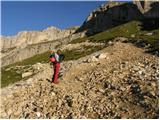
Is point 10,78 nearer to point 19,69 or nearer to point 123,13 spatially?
point 19,69

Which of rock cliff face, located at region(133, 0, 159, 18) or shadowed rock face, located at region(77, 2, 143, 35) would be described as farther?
shadowed rock face, located at region(77, 2, 143, 35)

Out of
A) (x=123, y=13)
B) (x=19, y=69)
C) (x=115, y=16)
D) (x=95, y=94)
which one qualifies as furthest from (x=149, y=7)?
(x=95, y=94)

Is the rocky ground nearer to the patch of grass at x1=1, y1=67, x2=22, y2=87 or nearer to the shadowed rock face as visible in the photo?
the patch of grass at x1=1, y1=67, x2=22, y2=87

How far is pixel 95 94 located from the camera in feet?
81.0

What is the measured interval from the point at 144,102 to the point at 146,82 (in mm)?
3616

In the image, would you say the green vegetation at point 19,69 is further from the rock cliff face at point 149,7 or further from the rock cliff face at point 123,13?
the rock cliff face at point 123,13

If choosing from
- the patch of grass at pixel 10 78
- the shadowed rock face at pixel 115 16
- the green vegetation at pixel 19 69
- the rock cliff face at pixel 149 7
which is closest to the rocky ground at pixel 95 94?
the patch of grass at pixel 10 78

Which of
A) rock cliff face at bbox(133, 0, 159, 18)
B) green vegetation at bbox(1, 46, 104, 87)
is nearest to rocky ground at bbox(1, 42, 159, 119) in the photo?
green vegetation at bbox(1, 46, 104, 87)

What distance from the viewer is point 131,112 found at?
20156mm

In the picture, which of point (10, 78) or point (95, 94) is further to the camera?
point (10, 78)

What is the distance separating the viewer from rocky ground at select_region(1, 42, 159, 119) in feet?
69.2

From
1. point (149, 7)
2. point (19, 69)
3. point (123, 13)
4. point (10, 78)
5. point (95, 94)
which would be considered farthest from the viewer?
point (123, 13)

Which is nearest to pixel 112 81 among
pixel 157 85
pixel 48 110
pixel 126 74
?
pixel 126 74

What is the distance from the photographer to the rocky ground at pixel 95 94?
2108 centimetres
